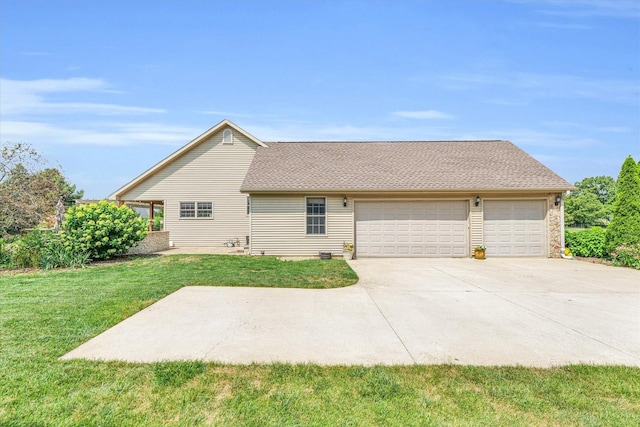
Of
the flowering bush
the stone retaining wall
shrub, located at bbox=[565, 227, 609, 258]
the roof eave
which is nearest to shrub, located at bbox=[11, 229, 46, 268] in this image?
the stone retaining wall

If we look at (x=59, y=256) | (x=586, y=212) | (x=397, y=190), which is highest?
(x=397, y=190)

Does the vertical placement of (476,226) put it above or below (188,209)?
below

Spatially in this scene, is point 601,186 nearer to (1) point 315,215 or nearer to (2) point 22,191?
(1) point 315,215

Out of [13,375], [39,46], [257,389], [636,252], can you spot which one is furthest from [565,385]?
[39,46]

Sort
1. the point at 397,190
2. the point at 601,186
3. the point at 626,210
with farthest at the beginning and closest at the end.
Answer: the point at 601,186
the point at 397,190
the point at 626,210

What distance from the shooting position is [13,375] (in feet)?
9.59

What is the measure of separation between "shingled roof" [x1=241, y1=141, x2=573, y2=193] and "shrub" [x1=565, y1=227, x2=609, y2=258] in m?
2.08

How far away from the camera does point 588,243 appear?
12031mm

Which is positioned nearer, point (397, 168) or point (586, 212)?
point (397, 168)

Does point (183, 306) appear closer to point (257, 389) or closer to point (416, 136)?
point (257, 389)

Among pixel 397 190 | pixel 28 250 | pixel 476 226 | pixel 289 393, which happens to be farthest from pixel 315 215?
Answer: pixel 289 393

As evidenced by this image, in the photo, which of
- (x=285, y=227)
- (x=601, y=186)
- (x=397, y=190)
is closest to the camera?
(x=397, y=190)

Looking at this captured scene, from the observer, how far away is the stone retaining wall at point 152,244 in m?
13.0

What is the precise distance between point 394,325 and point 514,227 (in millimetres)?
10513
